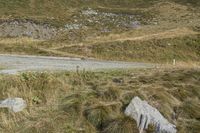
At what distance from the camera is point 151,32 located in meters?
46.1

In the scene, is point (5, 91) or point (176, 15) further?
point (176, 15)

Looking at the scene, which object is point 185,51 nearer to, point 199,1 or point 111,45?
point 111,45

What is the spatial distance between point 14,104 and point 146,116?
3.41 m

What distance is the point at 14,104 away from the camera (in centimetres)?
1117

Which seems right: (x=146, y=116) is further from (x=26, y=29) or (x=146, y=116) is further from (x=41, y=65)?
(x=26, y=29)

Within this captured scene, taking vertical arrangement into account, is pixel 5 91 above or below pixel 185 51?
above

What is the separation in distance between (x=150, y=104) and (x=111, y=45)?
26491 mm

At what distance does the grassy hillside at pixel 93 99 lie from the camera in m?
10.2

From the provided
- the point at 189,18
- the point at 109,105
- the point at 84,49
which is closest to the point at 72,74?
the point at 109,105

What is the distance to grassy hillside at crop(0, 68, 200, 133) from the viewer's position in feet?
33.6

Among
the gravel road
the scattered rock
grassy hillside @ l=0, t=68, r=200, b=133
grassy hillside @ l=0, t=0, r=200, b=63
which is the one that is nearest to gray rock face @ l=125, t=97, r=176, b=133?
grassy hillside @ l=0, t=68, r=200, b=133

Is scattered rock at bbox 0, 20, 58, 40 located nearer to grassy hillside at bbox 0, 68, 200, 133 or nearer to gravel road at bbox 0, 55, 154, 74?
gravel road at bbox 0, 55, 154, 74

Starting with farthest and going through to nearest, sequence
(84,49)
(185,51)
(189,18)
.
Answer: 1. (189,18)
2. (185,51)
3. (84,49)

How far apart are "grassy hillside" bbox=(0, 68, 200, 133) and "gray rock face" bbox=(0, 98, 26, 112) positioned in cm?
16
